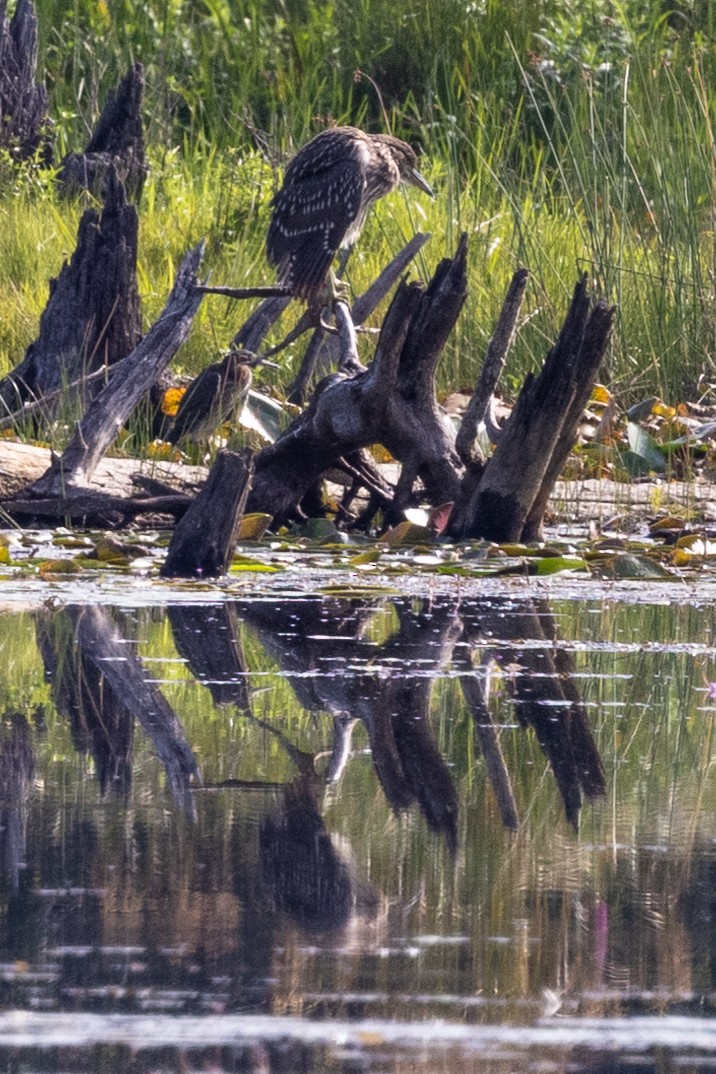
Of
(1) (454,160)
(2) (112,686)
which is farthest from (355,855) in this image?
(1) (454,160)

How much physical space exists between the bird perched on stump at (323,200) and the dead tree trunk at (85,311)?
681mm

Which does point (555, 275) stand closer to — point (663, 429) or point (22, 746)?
point (663, 429)

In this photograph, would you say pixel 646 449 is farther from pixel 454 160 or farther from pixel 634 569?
pixel 454 160

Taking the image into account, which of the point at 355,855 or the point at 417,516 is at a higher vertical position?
the point at 417,516

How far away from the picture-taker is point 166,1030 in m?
1.53

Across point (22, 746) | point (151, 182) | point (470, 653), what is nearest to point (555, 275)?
point (151, 182)

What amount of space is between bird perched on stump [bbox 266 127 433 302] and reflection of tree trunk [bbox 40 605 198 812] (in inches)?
138

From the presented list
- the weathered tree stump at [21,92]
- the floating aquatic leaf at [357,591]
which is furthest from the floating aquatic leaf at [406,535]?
the weathered tree stump at [21,92]

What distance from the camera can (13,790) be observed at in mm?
2377

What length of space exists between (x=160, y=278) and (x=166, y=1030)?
324 inches

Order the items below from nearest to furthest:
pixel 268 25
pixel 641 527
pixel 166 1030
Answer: pixel 166 1030, pixel 641 527, pixel 268 25

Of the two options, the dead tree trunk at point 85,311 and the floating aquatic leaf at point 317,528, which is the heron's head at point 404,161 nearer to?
the dead tree trunk at point 85,311

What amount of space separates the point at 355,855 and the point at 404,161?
21.0 feet

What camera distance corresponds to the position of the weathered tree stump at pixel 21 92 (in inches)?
448
